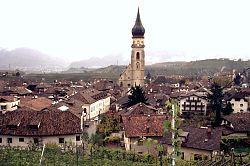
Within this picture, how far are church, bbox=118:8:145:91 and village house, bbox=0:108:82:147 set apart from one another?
159 feet

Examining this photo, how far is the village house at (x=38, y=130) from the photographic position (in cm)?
2841

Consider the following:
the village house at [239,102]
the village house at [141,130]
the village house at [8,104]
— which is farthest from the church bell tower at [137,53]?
the village house at [141,130]

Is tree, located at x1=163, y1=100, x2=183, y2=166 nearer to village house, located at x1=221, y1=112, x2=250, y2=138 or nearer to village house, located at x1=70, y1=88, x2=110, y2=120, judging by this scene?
village house, located at x1=221, y1=112, x2=250, y2=138

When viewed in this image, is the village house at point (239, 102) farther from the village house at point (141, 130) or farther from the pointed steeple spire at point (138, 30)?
the pointed steeple spire at point (138, 30)

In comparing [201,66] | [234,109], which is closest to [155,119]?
[234,109]

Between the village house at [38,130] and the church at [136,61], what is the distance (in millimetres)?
48520

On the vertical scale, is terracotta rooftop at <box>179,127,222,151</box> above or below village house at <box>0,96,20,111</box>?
below

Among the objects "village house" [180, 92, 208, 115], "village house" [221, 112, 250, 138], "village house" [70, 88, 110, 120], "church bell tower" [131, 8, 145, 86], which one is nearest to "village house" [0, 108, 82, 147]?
"village house" [221, 112, 250, 138]

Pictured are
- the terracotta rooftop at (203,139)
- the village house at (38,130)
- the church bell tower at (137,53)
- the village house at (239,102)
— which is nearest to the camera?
the terracotta rooftop at (203,139)

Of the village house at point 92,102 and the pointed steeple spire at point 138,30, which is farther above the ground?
the pointed steeple spire at point 138,30

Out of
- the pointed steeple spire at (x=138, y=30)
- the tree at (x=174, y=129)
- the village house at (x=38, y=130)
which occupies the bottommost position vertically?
the village house at (x=38, y=130)

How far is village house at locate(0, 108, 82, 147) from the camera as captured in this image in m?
28.4

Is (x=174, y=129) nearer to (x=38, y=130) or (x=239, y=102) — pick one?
(x=38, y=130)

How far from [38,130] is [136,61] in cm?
5204
